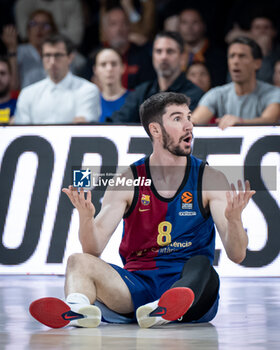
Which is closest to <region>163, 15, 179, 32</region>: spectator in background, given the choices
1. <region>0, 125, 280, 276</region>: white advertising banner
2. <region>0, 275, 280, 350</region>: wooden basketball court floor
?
<region>0, 125, 280, 276</region>: white advertising banner

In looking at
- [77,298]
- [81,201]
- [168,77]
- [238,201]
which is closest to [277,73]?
[168,77]

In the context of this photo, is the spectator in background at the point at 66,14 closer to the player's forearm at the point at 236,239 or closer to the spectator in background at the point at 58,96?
the spectator in background at the point at 58,96

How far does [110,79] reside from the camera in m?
10.2

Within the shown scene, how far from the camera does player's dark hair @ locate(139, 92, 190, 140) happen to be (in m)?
5.02

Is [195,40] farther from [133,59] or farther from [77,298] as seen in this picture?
[77,298]

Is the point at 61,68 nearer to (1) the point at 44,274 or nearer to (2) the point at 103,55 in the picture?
(2) the point at 103,55

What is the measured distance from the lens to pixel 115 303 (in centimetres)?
479

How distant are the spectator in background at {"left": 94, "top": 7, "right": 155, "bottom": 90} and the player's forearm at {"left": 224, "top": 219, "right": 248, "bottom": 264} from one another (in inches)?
264

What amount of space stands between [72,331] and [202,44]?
26.7ft

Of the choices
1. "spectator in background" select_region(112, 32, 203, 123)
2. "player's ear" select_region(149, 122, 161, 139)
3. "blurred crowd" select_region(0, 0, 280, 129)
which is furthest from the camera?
"spectator in background" select_region(112, 32, 203, 123)

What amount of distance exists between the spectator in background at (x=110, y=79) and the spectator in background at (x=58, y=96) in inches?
17.2

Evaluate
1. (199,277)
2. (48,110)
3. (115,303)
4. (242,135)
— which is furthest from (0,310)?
(48,110)

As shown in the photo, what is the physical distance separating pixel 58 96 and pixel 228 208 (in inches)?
224

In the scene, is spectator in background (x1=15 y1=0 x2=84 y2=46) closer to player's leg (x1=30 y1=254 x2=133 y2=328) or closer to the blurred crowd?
the blurred crowd
